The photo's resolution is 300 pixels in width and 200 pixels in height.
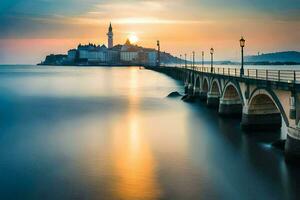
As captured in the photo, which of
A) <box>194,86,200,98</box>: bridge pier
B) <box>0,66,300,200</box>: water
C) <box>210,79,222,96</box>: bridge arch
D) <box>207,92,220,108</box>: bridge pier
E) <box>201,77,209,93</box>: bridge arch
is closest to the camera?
<box>0,66,300,200</box>: water

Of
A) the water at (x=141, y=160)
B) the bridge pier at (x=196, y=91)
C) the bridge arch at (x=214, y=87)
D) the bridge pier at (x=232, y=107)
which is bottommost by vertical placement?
→ the water at (x=141, y=160)

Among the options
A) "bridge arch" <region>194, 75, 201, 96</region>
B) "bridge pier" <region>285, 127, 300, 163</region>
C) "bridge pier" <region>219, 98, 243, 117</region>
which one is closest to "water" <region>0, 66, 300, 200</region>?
"bridge pier" <region>285, 127, 300, 163</region>

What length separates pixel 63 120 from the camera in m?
49.0

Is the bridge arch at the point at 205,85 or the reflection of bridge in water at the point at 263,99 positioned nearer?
the reflection of bridge in water at the point at 263,99

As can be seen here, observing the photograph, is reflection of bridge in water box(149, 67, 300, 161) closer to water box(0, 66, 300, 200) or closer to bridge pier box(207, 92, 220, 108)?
bridge pier box(207, 92, 220, 108)

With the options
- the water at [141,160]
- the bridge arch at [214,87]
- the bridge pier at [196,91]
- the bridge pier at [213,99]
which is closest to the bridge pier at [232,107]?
the water at [141,160]

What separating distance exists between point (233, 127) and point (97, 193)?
21082 millimetres

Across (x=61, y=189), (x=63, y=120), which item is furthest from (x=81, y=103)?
(x=61, y=189)

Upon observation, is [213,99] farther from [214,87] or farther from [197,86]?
[197,86]

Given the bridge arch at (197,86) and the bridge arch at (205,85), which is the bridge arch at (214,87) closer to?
the bridge arch at (205,85)

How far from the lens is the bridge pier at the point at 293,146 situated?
2373cm

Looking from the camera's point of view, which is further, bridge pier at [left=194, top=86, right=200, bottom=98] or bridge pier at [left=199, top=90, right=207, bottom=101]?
bridge pier at [left=194, top=86, right=200, bottom=98]

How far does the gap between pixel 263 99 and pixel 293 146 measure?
388 inches

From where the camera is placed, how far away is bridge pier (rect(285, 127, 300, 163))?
77.9ft
